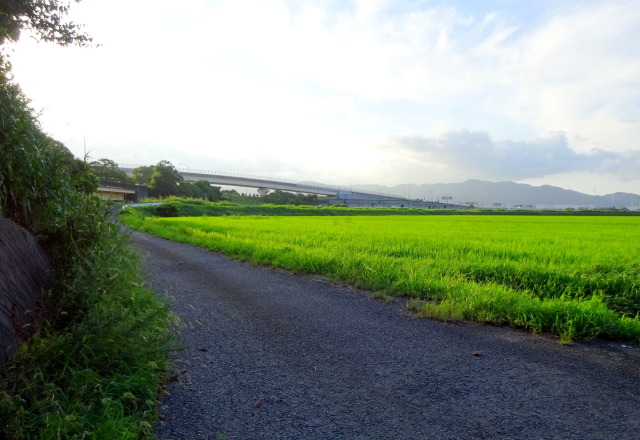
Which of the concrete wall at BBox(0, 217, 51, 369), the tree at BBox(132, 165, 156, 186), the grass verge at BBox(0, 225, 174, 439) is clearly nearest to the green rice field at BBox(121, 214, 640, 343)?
the grass verge at BBox(0, 225, 174, 439)

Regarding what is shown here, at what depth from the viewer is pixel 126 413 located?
2.51 m

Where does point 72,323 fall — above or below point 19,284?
below

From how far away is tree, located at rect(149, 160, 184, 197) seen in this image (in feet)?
199

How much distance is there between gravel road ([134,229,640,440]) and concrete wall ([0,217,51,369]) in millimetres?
1050

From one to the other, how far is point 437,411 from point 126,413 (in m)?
2.05

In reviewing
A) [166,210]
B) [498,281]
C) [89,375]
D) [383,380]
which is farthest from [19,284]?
[166,210]

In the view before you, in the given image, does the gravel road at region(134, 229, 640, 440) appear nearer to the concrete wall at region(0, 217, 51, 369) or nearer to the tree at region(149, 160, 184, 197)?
the concrete wall at region(0, 217, 51, 369)

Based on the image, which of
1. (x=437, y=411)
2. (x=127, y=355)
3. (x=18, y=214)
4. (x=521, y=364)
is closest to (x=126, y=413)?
(x=127, y=355)

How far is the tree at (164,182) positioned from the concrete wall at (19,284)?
61.1 metres

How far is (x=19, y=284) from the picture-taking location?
9.50 feet

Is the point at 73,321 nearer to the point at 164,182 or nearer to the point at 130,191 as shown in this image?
the point at 130,191

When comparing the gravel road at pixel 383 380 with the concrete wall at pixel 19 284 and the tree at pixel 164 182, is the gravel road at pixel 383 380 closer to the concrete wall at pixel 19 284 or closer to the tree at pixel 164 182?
the concrete wall at pixel 19 284

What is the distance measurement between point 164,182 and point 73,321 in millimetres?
62324

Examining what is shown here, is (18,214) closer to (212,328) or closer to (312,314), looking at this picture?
(212,328)
